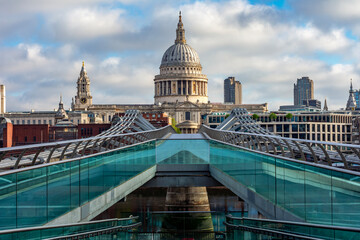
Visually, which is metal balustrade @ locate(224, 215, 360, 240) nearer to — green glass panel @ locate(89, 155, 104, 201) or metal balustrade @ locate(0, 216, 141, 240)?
metal balustrade @ locate(0, 216, 141, 240)

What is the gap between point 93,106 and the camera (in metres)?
151

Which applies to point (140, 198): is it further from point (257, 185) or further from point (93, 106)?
point (93, 106)

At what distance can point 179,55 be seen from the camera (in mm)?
159875

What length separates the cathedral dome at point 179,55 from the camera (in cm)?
15912

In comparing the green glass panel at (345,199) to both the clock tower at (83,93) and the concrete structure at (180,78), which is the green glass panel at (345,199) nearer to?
the clock tower at (83,93)

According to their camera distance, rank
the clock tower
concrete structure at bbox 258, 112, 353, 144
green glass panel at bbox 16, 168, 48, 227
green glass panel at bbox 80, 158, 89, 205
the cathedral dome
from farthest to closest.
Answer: the cathedral dome < the clock tower < concrete structure at bbox 258, 112, 353, 144 < green glass panel at bbox 80, 158, 89, 205 < green glass panel at bbox 16, 168, 48, 227

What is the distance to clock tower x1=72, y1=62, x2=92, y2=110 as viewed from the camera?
150 m

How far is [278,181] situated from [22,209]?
467 cm

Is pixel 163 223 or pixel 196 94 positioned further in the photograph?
pixel 196 94

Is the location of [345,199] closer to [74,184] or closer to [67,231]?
[67,231]

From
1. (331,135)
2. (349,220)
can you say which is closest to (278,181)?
(349,220)

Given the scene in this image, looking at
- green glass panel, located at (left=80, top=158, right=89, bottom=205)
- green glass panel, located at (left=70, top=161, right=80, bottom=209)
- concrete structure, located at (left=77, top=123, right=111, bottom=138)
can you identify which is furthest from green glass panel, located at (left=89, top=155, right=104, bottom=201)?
concrete structure, located at (left=77, top=123, right=111, bottom=138)

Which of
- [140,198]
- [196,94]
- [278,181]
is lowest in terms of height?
[140,198]

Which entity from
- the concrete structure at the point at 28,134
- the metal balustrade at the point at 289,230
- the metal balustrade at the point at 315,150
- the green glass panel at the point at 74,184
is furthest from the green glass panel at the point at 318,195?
the concrete structure at the point at 28,134
